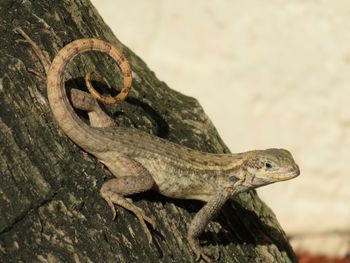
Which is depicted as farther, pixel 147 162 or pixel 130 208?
pixel 147 162

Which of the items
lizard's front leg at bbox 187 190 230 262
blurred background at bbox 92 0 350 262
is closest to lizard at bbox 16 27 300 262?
lizard's front leg at bbox 187 190 230 262

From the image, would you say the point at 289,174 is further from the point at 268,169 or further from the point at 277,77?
the point at 277,77

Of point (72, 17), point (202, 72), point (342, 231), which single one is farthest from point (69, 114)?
point (342, 231)

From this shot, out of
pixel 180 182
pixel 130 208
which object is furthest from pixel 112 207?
pixel 180 182

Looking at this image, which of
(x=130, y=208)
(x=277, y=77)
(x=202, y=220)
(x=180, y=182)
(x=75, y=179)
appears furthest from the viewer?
(x=277, y=77)

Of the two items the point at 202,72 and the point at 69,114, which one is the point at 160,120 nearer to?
the point at 69,114

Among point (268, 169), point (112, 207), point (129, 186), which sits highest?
point (268, 169)

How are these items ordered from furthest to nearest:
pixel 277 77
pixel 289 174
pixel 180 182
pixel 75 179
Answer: pixel 277 77, pixel 289 174, pixel 180 182, pixel 75 179

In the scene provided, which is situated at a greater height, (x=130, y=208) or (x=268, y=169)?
(x=268, y=169)
